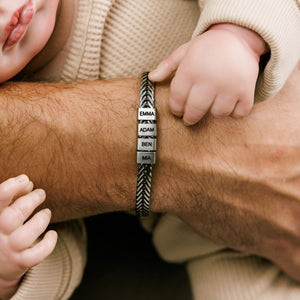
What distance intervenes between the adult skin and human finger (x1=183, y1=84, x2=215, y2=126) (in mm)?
75

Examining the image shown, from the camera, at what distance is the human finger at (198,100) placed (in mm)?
621

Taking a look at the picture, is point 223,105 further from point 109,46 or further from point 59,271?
point 59,271

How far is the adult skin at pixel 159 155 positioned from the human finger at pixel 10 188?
7cm

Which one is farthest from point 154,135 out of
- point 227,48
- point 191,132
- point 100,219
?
point 100,219

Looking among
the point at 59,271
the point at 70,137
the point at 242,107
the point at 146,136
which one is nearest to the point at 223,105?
the point at 242,107

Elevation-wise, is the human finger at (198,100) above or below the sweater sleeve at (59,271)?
above

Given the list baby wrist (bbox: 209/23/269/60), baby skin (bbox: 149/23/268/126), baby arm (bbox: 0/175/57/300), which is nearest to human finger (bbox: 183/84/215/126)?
baby skin (bbox: 149/23/268/126)

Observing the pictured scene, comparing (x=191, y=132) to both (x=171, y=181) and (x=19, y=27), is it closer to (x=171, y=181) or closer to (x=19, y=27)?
(x=171, y=181)

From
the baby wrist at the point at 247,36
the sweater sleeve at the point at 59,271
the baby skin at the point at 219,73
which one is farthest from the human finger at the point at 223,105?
the sweater sleeve at the point at 59,271

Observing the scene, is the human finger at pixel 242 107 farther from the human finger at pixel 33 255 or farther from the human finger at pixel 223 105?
the human finger at pixel 33 255

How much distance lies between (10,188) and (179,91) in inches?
13.6

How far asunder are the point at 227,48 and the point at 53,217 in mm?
509

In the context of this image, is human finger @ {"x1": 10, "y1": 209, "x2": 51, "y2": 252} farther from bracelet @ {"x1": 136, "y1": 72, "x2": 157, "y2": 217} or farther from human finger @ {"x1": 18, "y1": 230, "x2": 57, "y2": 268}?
bracelet @ {"x1": 136, "y1": 72, "x2": 157, "y2": 217}

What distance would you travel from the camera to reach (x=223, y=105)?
633 millimetres
